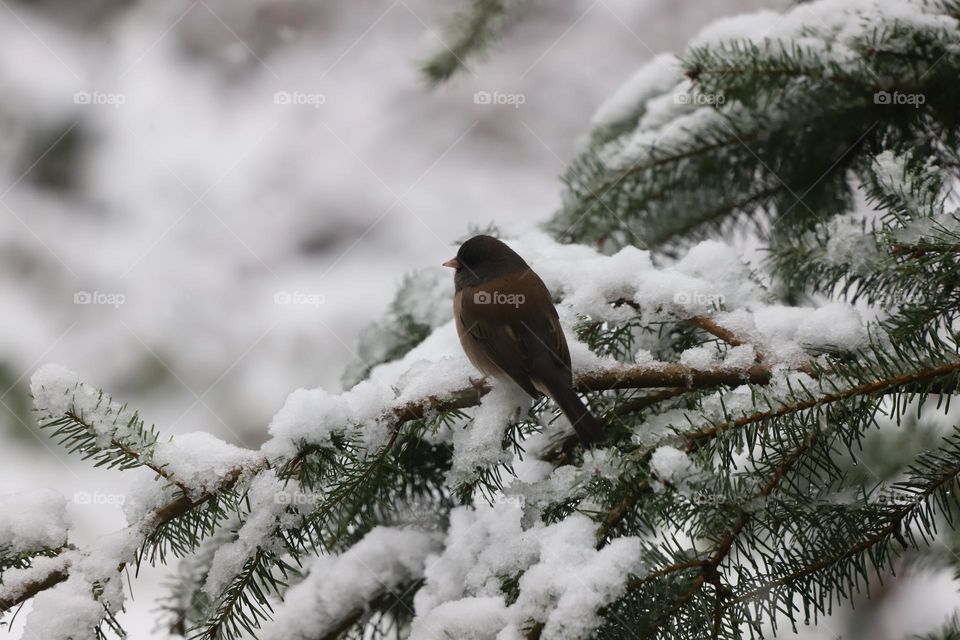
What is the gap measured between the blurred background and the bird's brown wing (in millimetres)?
1310

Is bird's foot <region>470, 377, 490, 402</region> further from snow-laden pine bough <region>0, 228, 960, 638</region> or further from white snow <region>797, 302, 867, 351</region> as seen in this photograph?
white snow <region>797, 302, 867, 351</region>

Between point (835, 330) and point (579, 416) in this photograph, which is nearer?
point (835, 330)

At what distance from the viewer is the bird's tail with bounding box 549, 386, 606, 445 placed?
3.93 feet

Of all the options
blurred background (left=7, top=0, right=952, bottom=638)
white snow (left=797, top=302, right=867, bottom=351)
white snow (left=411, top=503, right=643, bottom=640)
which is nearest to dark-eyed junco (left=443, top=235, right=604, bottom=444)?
white snow (left=411, top=503, right=643, bottom=640)

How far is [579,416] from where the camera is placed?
4.12 feet

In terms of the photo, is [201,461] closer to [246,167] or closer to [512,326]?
[512,326]

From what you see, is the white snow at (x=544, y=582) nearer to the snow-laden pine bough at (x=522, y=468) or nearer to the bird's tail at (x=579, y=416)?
the snow-laden pine bough at (x=522, y=468)

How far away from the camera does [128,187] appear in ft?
12.6

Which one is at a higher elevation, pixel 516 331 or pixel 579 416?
pixel 516 331

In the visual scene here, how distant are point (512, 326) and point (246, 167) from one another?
9.66 feet

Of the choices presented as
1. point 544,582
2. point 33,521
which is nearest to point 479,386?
point 544,582

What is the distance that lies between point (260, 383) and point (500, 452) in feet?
7.68

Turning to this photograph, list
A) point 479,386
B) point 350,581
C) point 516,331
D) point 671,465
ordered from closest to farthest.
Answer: point 671,465 < point 479,386 < point 350,581 < point 516,331

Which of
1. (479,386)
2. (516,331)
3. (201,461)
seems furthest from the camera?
(516,331)
